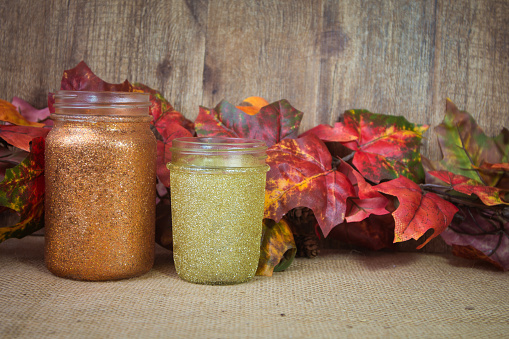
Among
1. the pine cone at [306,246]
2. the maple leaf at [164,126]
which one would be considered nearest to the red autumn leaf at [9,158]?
the maple leaf at [164,126]

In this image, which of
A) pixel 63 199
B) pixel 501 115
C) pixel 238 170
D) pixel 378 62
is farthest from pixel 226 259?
pixel 501 115

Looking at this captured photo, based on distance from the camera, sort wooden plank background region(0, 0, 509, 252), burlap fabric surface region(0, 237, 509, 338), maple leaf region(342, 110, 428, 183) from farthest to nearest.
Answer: wooden plank background region(0, 0, 509, 252) → maple leaf region(342, 110, 428, 183) → burlap fabric surface region(0, 237, 509, 338)

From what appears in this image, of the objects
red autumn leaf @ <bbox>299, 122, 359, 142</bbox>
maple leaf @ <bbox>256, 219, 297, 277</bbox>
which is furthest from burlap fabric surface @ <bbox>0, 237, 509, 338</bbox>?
red autumn leaf @ <bbox>299, 122, 359, 142</bbox>

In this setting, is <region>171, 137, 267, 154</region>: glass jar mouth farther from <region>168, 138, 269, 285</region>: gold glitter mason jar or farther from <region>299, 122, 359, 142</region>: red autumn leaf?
<region>299, 122, 359, 142</region>: red autumn leaf

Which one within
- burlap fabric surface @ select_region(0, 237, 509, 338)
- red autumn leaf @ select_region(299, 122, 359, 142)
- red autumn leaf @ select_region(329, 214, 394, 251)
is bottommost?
burlap fabric surface @ select_region(0, 237, 509, 338)

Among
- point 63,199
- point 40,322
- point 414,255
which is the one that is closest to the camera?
point 40,322

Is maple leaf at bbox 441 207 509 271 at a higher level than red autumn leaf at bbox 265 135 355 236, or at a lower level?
lower

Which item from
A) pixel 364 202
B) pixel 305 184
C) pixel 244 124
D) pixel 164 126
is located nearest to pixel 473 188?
pixel 364 202

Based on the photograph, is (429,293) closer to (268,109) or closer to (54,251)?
(268,109)
